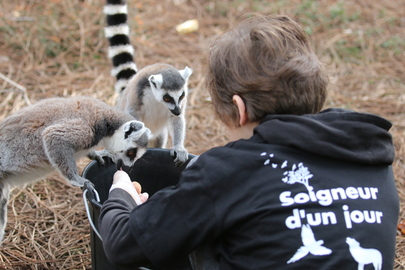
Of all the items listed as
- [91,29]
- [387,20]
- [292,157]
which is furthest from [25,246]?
[387,20]

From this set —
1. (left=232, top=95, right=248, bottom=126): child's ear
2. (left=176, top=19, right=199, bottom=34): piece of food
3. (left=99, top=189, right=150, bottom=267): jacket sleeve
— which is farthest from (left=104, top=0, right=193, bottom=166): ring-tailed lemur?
(left=176, top=19, right=199, bottom=34): piece of food

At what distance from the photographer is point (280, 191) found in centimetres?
163

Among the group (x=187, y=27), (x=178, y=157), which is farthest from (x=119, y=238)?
(x=187, y=27)

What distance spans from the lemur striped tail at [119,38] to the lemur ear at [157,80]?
2.14ft

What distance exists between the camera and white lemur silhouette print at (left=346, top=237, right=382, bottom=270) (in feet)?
5.32

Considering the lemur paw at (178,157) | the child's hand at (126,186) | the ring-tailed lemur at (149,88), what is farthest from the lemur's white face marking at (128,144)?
the child's hand at (126,186)

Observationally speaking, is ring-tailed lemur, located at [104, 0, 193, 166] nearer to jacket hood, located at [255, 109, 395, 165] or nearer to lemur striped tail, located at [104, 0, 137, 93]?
lemur striped tail, located at [104, 0, 137, 93]

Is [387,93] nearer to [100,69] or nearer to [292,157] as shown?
[100,69]

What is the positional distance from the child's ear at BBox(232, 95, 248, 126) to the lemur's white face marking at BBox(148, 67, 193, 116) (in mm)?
2308

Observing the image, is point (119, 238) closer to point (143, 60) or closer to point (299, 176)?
point (299, 176)

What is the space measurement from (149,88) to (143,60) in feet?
8.80

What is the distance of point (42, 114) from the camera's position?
11.0ft

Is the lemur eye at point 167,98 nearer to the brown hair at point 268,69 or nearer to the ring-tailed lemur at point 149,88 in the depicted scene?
the ring-tailed lemur at point 149,88

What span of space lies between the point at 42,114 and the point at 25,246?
99 cm
